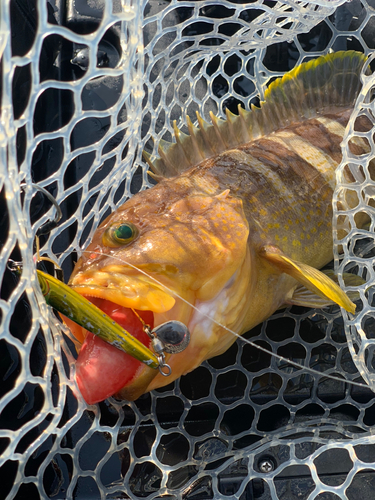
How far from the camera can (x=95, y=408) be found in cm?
214

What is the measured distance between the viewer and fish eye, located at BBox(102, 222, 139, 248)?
1.99m

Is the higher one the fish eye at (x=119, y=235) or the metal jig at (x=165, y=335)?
the fish eye at (x=119, y=235)

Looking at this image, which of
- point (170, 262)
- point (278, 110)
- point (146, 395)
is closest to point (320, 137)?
point (278, 110)

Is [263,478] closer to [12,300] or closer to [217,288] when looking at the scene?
[217,288]

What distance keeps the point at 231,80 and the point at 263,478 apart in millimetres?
2383

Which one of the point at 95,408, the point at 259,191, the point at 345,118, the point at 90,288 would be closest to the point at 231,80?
the point at 345,118

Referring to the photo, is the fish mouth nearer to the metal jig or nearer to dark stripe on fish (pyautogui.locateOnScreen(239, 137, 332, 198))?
the metal jig

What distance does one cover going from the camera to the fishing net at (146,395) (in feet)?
5.75

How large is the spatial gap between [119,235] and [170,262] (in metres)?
0.24

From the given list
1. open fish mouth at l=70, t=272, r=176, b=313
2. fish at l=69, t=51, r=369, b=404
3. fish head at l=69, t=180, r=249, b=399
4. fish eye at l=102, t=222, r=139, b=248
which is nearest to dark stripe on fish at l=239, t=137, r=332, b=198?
fish at l=69, t=51, r=369, b=404

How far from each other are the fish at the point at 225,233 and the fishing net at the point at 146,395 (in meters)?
0.18

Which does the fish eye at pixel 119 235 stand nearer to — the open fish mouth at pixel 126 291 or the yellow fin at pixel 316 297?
the open fish mouth at pixel 126 291

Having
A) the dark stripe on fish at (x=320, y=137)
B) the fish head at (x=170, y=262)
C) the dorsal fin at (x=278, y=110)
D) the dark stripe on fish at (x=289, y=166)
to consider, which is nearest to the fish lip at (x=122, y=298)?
the fish head at (x=170, y=262)

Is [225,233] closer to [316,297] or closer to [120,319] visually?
[120,319]
